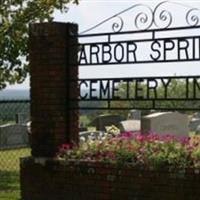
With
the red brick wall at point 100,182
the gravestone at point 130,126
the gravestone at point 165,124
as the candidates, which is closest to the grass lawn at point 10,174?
the red brick wall at point 100,182

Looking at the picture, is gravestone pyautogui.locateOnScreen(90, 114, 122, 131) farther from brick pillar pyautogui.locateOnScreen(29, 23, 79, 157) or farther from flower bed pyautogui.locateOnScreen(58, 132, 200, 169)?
flower bed pyautogui.locateOnScreen(58, 132, 200, 169)

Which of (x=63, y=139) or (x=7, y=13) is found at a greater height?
(x=7, y=13)

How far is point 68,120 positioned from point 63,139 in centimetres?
27

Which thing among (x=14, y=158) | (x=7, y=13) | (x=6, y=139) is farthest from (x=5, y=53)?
(x=6, y=139)

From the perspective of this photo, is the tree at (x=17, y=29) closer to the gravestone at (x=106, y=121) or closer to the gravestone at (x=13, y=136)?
the gravestone at (x=13, y=136)

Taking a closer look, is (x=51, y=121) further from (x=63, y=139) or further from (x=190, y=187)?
(x=190, y=187)

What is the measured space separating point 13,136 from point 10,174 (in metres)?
7.64

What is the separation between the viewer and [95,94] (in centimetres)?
941

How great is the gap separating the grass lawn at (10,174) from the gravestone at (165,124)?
353cm

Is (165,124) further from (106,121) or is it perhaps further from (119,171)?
(119,171)

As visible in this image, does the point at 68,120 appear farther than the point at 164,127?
No

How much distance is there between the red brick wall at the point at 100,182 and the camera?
7.50m

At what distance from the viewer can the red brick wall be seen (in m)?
7.50

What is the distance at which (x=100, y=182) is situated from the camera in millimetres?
8156
